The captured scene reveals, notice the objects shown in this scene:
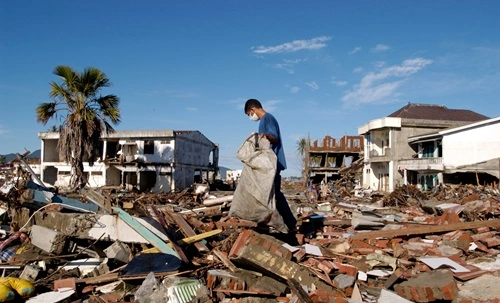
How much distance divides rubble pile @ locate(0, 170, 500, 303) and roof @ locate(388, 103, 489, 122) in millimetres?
27717

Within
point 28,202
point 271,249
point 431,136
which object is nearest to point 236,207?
point 271,249

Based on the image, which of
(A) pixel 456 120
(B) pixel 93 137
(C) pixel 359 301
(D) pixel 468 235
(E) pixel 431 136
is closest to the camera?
(C) pixel 359 301

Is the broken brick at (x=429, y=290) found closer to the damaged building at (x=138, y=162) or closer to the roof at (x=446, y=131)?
the roof at (x=446, y=131)

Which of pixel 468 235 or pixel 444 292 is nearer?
pixel 444 292

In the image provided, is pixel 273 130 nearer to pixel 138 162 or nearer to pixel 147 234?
pixel 147 234

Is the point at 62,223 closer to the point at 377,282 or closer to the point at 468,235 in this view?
the point at 377,282

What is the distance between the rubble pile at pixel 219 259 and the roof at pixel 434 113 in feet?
90.9

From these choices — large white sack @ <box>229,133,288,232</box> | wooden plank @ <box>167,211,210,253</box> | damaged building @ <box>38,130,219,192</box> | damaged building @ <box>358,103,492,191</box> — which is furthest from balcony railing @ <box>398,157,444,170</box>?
wooden plank @ <box>167,211,210,253</box>

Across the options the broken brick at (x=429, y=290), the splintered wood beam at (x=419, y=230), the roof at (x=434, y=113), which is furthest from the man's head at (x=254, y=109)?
the roof at (x=434, y=113)

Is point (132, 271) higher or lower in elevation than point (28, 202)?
lower

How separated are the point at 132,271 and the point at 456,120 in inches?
1355

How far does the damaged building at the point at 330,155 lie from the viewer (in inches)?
1537

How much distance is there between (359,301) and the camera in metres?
4.44

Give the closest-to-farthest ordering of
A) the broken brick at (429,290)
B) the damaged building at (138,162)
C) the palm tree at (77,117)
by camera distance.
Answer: the broken brick at (429,290), the palm tree at (77,117), the damaged building at (138,162)
